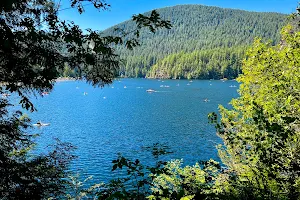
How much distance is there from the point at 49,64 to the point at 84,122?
3774 centimetres

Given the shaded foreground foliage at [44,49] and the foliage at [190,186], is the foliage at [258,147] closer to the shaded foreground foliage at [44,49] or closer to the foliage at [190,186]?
the foliage at [190,186]

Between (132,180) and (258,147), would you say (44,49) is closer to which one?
(132,180)

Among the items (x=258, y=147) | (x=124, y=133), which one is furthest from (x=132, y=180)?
(x=124, y=133)

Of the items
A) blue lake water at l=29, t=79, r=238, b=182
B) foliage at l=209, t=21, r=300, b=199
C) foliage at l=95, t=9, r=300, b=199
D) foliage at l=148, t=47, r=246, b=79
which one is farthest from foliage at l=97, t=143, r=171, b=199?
foliage at l=148, t=47, r=246, b=79

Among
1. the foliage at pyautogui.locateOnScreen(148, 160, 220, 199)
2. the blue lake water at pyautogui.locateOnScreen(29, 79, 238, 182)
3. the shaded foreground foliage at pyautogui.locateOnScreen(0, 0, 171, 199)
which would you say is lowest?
the blue lake water at pyautogui.locateOnScreen(29, 79, 238, 182)

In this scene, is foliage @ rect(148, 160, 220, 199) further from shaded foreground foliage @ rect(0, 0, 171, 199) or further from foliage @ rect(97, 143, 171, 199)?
shaded foreground foliage @ rect(0, 0, 171, 199)

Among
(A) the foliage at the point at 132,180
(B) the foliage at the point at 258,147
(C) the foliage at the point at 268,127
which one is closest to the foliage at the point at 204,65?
(C) the foliage at the point at 268,127

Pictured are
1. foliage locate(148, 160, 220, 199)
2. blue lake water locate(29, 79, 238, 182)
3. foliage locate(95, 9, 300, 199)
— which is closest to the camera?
foliage locate(148, 160, 220, 199)

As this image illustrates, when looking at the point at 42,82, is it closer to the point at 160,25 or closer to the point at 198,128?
the point at 160,25

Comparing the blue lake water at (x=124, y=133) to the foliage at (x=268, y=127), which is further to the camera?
the blue lake water at (x=124, y=133)

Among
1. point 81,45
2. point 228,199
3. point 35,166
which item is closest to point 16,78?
point 81,45

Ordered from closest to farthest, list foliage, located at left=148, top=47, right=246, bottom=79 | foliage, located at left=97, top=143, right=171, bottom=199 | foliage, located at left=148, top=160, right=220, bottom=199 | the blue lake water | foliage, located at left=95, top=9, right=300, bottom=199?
1. foliage, located at left=148, top=160, right=220, bottom=199
2. foliage, located at left=97, top=143, right=171, bottom=199
3. foliage, located at left=95, top=9, right=300, bottom=199
4. the blue lake water
5. foliage, located at left=148, top=47, right=246, bottom=79

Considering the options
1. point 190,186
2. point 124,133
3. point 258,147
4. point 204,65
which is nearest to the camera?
point 258,147

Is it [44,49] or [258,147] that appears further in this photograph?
[258,147]
